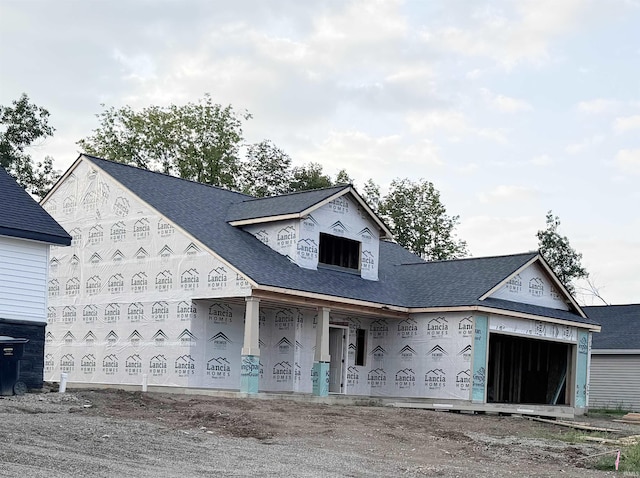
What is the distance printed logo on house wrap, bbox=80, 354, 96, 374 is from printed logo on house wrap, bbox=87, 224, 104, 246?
141 inches

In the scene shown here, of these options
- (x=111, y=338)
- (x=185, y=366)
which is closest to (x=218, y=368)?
(x=185, y=366)

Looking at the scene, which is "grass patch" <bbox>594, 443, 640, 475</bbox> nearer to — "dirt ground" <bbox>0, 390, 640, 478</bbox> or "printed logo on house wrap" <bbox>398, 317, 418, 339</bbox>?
"dirt ground" <bbox>0, 390, 640, 478</bbox>

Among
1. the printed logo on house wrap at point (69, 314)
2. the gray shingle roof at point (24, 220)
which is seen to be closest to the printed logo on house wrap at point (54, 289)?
the printed logo on house wrap at point (69, 314)

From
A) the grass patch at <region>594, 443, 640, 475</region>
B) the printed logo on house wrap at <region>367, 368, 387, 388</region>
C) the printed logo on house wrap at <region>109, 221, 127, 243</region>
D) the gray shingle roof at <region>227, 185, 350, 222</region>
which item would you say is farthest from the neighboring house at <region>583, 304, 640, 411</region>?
the grass patch at <region>594, 443, 640, 475</region>

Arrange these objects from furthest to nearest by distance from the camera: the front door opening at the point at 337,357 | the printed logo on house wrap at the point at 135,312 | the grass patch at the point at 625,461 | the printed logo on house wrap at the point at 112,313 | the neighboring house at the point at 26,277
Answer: the front door opening at the point at 337,357 < the printed logo on house wrap at the point at 112,313 < the printed logo on house wrap at the point at 135,312 < the neighboring house at the point at 26,277 < the grass patch at the point at 625,461

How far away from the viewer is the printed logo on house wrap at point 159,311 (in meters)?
28.4

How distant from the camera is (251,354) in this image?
84.7ft

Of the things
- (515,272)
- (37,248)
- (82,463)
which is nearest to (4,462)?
(82,463)

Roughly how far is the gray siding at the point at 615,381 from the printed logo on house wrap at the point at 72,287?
22.0m

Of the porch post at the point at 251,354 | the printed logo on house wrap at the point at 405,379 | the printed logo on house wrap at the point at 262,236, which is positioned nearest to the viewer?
the porch post at the point at 251,354

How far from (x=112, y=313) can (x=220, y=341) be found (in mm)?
3861

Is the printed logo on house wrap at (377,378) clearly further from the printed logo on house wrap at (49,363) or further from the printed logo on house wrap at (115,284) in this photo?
the printed logo on house wrap at (49,363)

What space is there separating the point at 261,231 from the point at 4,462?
18806 mm

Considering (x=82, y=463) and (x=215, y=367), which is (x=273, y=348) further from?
(x=82, y=463)
